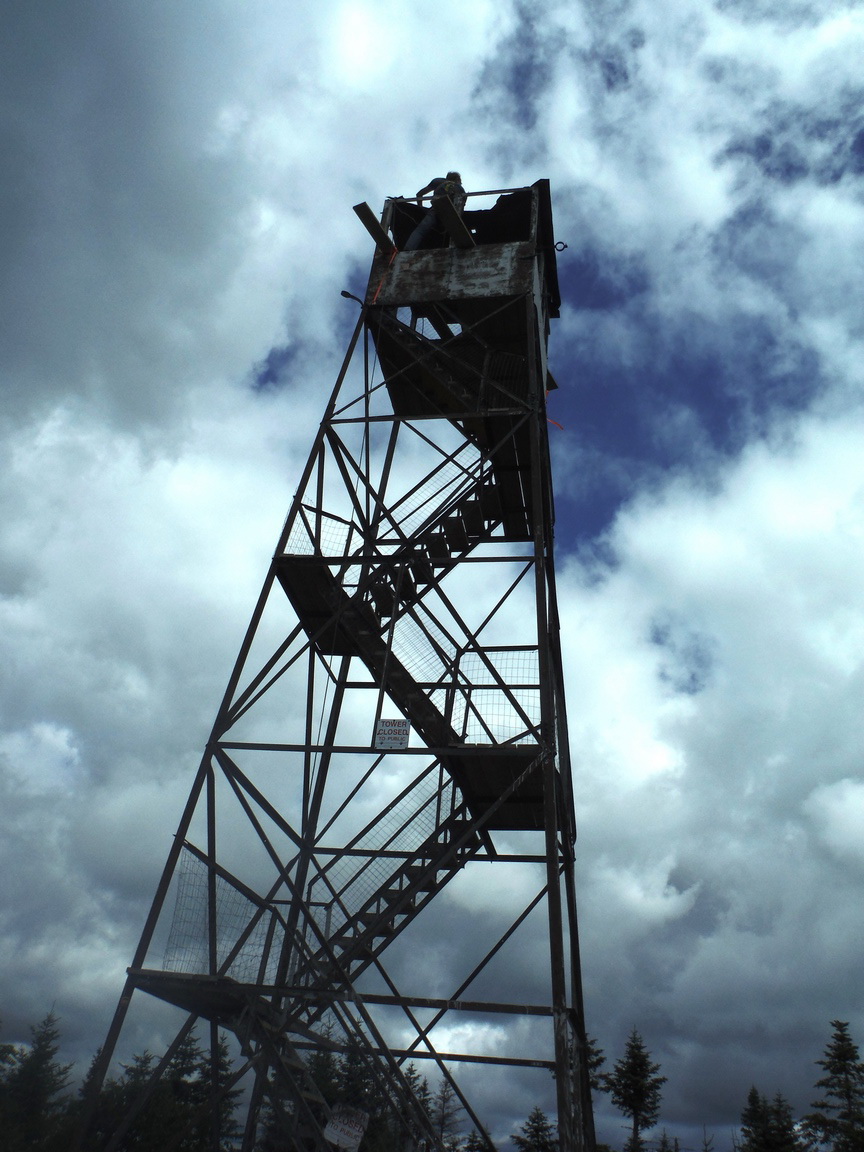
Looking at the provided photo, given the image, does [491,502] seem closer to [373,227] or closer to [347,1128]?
[373,227]

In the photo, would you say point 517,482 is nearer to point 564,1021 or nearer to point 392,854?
point 392,854

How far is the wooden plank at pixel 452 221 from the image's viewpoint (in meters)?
13.9

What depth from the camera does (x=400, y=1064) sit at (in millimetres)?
8883

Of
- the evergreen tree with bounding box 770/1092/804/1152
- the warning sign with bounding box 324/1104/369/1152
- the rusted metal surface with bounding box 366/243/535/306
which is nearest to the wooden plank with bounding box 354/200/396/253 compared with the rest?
the rusted metal surface with bounding box 366/243/535/306

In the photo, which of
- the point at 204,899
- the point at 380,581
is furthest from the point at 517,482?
the point at 204,899

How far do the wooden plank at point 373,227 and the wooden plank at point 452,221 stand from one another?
3.29 feet

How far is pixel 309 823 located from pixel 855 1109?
44.1 meters

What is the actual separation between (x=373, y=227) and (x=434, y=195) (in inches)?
45.7

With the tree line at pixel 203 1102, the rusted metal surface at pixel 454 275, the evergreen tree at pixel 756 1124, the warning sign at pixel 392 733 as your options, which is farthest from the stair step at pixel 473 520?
the evergreen tree at pixel 756 1124

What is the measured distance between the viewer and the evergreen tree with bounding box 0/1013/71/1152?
43.0 meters

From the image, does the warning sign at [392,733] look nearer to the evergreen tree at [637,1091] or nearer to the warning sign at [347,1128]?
the warning sign at [347,1128]

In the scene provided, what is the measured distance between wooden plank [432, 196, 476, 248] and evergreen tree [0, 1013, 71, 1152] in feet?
150

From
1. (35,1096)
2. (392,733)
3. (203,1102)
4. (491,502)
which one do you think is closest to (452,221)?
(491,502)

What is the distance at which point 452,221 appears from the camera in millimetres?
13969
